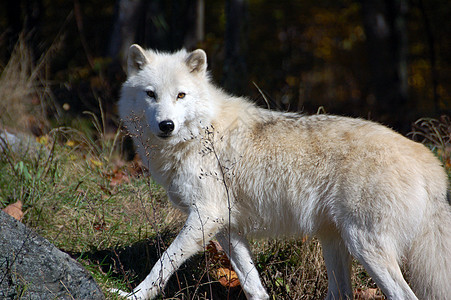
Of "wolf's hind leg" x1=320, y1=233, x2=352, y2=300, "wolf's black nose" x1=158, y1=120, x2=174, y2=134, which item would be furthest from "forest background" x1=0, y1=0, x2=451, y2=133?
"wolf's hind leg" x1=320, y1=233, x2=352, y2=300

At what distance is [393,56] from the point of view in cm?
1275

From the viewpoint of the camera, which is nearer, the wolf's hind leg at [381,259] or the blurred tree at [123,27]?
the wolf's hind leg at [381,259]

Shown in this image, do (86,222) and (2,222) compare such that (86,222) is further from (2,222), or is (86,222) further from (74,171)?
(2,222)

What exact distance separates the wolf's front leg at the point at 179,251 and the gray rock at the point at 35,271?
44cm

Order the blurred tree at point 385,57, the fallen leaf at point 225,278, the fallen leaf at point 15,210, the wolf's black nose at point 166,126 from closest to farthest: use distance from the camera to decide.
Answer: the wolf's black nose at point 166,126
the fallen leaf at point 225,278
the fallen leaf at point 15,210
the blurred tree at point 385,57

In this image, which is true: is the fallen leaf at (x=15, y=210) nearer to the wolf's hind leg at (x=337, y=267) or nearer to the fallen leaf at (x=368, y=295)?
the wolf's hind leg at (x=337, y=267)

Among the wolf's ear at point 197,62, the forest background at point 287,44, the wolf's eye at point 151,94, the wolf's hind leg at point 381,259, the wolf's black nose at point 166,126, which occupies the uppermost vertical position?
the wolf's ear at point 197,62

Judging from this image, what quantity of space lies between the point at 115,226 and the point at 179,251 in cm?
106

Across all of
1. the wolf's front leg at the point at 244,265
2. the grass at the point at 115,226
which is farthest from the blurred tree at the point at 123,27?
the wolf's front leg at the point at 244,265

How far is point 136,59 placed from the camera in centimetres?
433

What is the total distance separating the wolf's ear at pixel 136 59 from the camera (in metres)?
4.23

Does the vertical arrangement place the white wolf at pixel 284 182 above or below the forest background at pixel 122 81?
above

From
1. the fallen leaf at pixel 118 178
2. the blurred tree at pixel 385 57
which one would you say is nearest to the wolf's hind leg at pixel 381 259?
the fallen leaf at pixel 118 178

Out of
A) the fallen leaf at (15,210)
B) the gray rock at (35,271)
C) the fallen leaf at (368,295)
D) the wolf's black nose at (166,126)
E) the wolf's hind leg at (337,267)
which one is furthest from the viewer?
the fallen leaf at (15,210)
